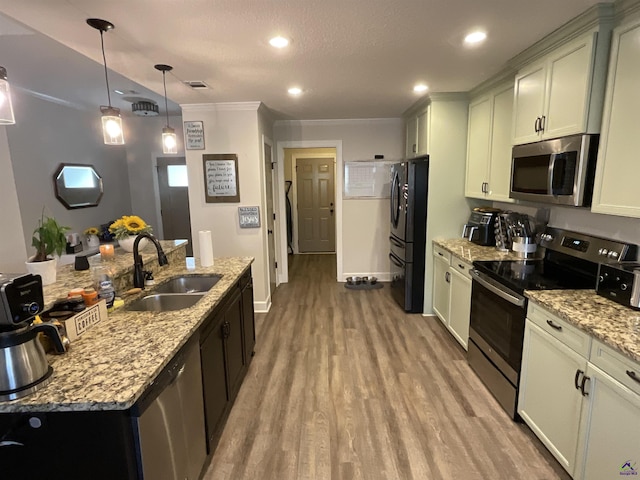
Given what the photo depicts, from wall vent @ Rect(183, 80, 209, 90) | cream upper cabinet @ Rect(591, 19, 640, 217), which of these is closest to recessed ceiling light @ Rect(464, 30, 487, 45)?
cream upper cabinet @ Rect(591, 19, 640, 217)

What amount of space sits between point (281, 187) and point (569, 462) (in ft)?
13.9

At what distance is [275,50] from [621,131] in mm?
1997

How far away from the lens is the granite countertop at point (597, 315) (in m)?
1.38

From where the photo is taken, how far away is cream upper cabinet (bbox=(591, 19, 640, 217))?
1658 mm

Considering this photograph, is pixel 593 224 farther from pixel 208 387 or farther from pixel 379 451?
pixel 208 387

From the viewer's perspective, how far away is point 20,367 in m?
1.08

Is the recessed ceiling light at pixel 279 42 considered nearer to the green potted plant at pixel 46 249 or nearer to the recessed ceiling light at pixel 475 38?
the recessed ceiling light at pixel 475 38

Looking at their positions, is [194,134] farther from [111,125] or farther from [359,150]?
[359,150]

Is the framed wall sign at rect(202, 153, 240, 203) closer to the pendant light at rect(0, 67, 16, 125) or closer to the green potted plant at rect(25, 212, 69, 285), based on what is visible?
the green potted plant at rect(25, 212, 69, 285)

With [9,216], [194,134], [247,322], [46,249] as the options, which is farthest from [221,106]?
[9,216]

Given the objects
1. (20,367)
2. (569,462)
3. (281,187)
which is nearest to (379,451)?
(569,462)

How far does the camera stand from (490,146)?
10.2ft

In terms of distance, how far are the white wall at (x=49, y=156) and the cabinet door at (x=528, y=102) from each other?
5023 millimetres

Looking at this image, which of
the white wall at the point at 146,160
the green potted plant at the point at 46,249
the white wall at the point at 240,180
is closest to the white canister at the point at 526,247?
the white wall at the point at 240,180
